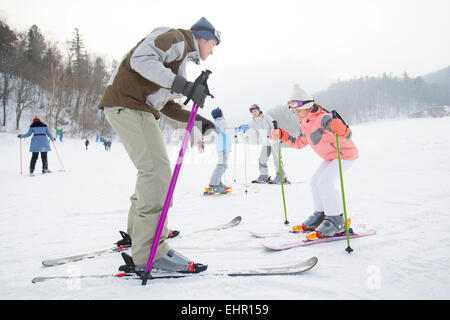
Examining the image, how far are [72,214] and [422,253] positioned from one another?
A: 15.7 ft

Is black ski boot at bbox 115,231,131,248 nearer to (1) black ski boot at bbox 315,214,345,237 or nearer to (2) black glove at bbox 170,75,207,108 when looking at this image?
(2) black glove at bbox 170,75,207,108

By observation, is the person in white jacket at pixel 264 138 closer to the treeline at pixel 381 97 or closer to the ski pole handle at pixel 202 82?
the ski pole handle at pixel 202 82

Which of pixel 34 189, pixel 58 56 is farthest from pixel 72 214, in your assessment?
pixel 58 56

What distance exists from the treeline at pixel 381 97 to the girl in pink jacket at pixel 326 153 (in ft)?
A: 273

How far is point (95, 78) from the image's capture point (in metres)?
48.4

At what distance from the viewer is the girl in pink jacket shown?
2748 millimetres

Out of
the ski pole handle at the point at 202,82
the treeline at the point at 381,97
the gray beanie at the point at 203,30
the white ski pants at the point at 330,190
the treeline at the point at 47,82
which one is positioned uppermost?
the treeline at the point at 381,97

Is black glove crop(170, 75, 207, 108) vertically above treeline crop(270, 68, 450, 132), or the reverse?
treeline crop(270, 68, 450, 132)

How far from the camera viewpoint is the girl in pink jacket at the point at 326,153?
9.02 ft

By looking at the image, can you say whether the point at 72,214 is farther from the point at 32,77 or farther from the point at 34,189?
the point at 32,77

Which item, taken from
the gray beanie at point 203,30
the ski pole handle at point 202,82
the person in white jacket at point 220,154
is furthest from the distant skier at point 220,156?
the ski pole handle at point 202,82

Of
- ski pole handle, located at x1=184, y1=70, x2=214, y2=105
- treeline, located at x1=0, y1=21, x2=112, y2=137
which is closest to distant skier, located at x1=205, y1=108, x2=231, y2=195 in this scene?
ski pole handle, located at x1=184, y1=70, x2=214, y2=105

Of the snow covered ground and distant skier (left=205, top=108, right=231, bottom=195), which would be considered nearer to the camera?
the snow covered ground

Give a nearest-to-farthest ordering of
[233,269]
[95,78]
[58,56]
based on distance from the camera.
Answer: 1. [233,269]
2. [58,56]
3. [95,78]
